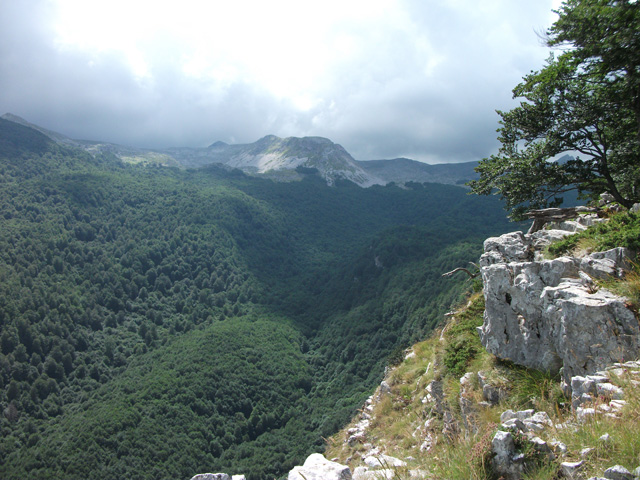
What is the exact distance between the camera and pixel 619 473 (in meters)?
4.02

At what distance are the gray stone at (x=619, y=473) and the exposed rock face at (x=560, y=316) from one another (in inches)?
127

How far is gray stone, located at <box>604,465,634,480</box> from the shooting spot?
400 centimetres

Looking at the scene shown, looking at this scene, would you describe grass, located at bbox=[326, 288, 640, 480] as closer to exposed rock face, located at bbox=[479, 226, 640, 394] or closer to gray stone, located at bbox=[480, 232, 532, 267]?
exposed rock face, located at bbox=[479, 226, 640, 394]

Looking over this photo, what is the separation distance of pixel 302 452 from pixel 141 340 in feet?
361

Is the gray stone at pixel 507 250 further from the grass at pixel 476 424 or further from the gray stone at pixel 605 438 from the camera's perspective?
the gray stone at pixel 605 438

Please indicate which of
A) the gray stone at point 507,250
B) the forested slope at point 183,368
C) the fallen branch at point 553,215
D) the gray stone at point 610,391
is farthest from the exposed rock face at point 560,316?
the forested slope at point 183,368

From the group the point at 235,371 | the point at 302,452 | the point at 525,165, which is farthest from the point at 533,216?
the point at 235,371

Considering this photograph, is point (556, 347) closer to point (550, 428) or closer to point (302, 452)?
point (550, 428)

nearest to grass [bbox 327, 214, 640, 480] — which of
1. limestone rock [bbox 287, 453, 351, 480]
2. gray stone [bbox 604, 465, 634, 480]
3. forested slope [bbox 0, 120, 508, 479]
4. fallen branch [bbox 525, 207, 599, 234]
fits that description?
gray stone [bbox 604, 465, 634, 480]

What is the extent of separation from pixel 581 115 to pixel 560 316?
12569 millimetres

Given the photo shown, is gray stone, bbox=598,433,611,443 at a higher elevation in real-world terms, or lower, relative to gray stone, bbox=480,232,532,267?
lower

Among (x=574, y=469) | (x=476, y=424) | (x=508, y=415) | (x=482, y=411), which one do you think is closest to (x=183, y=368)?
(x=482, y=411)

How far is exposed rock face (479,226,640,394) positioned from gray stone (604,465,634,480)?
10.6ft

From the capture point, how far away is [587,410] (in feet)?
17.5
